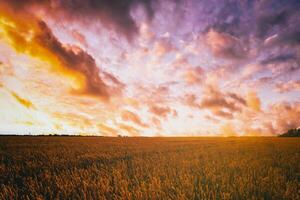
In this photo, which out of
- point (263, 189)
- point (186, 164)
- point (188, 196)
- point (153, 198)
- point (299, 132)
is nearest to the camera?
point (153, 198)

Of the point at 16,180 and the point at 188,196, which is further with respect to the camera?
the point at 16,180

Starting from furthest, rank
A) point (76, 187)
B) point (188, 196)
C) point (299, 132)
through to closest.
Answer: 1. point (299, 132)
2. point (76, 187)
3. point (188, 196)

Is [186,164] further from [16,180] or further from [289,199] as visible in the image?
[16,180]

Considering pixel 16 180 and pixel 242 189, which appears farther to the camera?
pixel 16 180

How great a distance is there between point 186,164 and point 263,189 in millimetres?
3266

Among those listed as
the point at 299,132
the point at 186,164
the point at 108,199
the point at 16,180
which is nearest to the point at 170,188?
the point at 108,199

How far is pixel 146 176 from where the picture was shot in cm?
565

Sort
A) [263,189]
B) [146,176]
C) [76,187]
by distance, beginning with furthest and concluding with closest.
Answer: [146,176] < [76,187] < [263,189]

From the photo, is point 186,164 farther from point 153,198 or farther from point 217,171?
point 153,198

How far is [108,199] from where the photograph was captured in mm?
3873

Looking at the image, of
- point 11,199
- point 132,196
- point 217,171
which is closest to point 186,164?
point 217,171

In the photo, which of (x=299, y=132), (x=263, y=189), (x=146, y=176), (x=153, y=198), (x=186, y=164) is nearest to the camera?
(x=153, y=198)

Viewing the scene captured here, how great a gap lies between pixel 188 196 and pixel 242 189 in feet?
4.05

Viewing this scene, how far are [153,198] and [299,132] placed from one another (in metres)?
97.8
